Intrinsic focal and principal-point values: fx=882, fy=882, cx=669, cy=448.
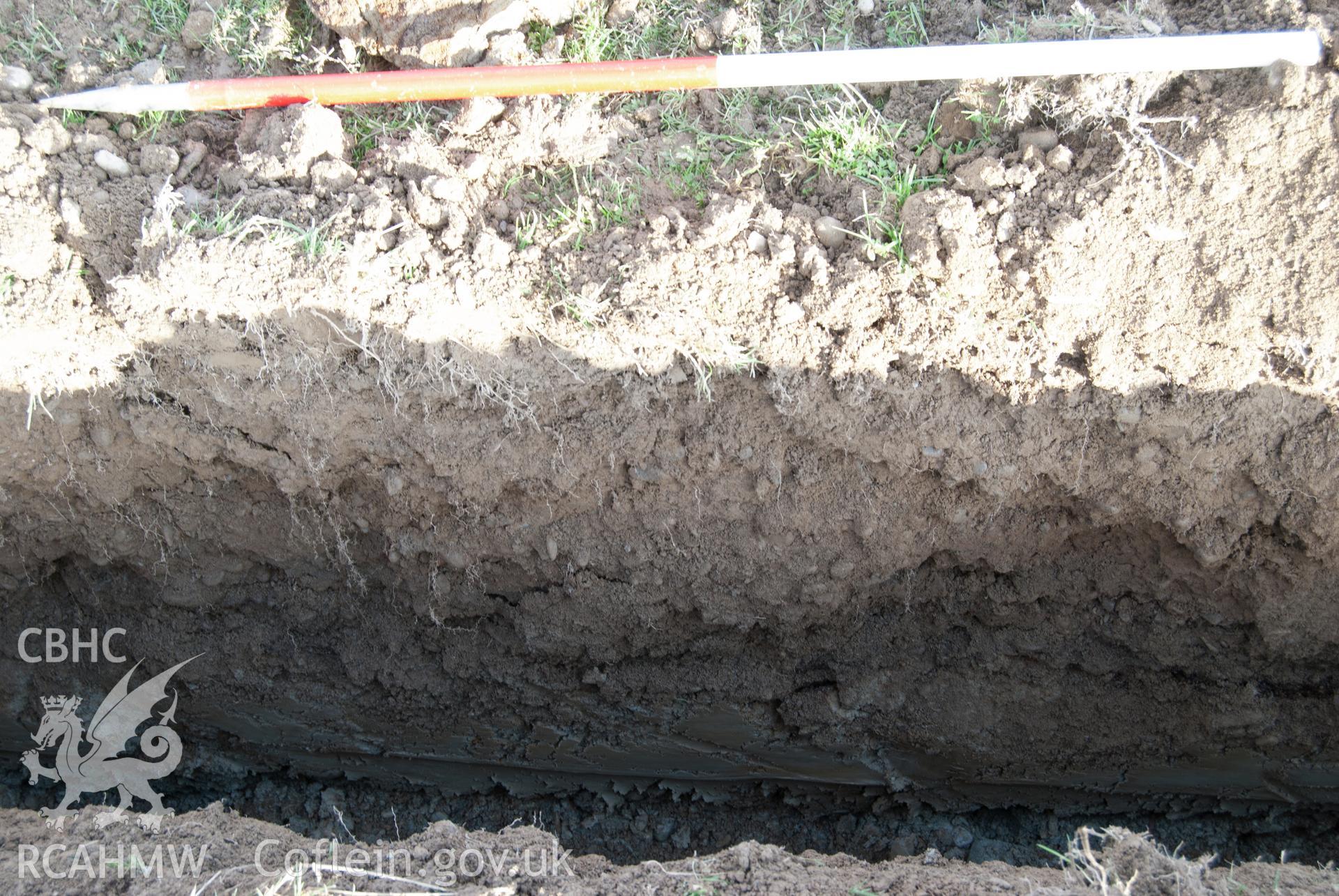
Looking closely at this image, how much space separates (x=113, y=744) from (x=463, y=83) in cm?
285

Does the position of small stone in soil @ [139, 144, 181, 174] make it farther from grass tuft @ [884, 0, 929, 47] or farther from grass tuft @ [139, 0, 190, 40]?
grass tuft @ [884, 0, 929, 47]

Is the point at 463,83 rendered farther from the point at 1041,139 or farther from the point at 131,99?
the point at 1041,139

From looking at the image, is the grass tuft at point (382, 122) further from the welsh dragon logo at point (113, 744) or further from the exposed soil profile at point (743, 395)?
the welsh dragon logo at point (113, 744)

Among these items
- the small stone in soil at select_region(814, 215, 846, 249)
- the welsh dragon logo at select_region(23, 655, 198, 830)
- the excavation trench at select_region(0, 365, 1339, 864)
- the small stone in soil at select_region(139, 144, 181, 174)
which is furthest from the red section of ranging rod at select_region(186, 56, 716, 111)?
the welsh dragon logo at select_region(23, 655, 198, 830)

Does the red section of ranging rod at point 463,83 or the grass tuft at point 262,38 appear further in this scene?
the grass tuft at point 262,38

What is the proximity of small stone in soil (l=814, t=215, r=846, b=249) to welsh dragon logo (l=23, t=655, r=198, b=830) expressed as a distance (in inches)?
104

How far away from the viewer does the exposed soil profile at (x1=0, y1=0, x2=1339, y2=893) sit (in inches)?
83.0

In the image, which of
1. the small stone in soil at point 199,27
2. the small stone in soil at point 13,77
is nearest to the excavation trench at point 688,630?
the small stone in soil at point 13,77

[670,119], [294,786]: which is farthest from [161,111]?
[294,786]

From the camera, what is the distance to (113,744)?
337cm

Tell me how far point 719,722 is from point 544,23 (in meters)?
2.27

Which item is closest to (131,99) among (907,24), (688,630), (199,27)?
(199,27)

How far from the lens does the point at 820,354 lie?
7.22ft

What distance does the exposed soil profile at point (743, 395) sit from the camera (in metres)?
2.11
